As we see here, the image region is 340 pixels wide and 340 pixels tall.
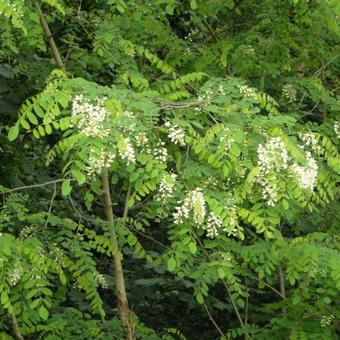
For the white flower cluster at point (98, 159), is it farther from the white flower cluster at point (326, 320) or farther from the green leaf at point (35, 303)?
the white flower cluster at point (326, 320)

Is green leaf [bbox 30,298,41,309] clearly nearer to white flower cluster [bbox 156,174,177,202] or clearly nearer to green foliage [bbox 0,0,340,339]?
green foliage [bbox 0,0,340,339]

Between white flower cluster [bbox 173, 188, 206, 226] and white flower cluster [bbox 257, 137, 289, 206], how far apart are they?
0.28 metres

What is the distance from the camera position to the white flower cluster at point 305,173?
317cm

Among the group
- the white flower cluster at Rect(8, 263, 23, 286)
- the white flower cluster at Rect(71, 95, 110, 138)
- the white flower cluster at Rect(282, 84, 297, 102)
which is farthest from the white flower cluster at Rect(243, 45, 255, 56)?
the white flower cluster at Rect(8, 263, 23, 286)

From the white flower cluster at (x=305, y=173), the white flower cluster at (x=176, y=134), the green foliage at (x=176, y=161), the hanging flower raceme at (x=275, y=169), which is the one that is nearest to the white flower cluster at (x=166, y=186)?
the green foliage at (x=176, y=161)

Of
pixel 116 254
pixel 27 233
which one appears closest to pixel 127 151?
pixel 27 233

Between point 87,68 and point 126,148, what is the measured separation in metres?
2.48

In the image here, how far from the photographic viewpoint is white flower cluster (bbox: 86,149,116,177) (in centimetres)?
296

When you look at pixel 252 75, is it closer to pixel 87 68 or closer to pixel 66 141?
pixel 87 68

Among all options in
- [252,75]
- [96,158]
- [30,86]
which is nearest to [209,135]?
[96,158]

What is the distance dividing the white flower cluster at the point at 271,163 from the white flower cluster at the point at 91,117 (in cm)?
69

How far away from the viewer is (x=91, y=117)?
3.06 meters

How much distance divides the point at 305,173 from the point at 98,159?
939 mm

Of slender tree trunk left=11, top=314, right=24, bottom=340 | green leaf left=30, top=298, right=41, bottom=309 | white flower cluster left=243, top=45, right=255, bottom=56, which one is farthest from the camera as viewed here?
white flower cluster left=243, top=45, right=255, bottom=56
